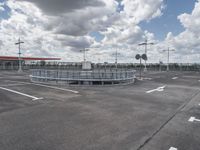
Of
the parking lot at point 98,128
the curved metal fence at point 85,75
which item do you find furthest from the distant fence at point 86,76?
the parking lot at point 98,128

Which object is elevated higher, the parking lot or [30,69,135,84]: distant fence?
[30,69,135,84]: distant fence

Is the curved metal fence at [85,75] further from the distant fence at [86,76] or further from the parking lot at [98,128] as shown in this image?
the parking lot at [98,128]

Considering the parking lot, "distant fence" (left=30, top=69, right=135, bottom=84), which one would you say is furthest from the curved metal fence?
the parking lot

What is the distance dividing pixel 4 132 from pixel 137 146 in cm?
378

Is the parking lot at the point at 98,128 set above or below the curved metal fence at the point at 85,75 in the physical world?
below

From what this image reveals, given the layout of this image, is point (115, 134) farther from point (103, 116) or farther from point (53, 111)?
point (53, 111)

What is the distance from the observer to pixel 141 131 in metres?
4.86

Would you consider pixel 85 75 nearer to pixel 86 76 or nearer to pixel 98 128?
pixel 86 76

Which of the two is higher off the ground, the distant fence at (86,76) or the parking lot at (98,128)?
the distant fence at (86,76)

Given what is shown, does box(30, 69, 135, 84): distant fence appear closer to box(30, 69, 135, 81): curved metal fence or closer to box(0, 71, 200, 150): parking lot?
box(30, 69, 135, 81): curved metal fence

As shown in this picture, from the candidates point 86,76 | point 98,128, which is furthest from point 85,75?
point 98,128

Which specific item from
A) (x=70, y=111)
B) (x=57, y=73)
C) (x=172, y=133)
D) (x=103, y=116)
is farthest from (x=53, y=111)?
(x=57, y=73)

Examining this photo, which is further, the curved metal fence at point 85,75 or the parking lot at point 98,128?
the curved metal fence at point 85,75

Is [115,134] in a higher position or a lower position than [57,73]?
lower
